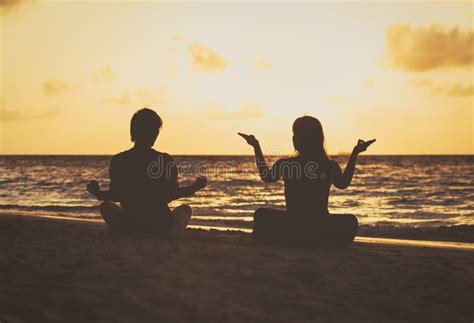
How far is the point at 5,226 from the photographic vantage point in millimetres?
8461

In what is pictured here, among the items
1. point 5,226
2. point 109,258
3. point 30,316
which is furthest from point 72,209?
point 30,316

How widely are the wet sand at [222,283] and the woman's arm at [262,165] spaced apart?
0.97 m

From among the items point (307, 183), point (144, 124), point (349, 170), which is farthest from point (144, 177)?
point (349, 170)

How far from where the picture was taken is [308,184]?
6480 mm

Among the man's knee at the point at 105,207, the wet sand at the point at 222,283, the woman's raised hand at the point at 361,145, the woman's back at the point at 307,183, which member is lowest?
the wet sand at the point at 222,283

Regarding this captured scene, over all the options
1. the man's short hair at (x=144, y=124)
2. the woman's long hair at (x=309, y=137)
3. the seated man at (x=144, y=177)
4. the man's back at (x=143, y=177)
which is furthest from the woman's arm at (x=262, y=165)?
the man's short hair at (x=144, y=124)

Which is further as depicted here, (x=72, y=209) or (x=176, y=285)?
(x=72, y=209)

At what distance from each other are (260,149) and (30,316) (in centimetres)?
348

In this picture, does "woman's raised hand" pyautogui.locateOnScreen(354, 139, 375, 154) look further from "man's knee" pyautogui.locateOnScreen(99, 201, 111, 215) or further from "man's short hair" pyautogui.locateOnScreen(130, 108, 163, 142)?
"man's knee" pyautogui.locateOnScreen(99, 201, 111, 215)

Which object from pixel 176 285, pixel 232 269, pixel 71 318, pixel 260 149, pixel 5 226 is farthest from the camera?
pixel 5 226

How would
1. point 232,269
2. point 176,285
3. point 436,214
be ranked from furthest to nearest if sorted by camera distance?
point 436,214
point 232,269
point 176,285

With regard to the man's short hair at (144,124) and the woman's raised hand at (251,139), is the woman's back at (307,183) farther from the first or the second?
the man's short hair at (144,124)

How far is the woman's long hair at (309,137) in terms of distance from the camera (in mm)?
6480

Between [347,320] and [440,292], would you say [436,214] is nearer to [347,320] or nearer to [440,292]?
[440,292]
